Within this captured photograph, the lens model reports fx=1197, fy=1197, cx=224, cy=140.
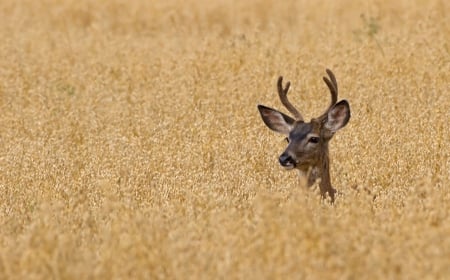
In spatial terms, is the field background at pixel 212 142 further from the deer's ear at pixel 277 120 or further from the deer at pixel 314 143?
the deer's ear at pixel 277 120

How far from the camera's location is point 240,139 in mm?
10367

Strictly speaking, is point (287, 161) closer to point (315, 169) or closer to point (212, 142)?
point (315, 169)

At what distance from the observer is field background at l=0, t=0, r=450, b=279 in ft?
19.6

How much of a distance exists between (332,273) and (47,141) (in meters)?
5.65

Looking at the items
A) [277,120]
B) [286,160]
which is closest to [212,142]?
[277,120]

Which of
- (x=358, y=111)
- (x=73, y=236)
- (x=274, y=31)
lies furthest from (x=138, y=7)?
(x=73, y=236)

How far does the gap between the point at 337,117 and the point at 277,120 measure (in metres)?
0.43

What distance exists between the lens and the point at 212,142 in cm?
1025

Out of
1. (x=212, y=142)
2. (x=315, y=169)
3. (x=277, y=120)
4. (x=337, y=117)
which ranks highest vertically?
(x=337, y=117)

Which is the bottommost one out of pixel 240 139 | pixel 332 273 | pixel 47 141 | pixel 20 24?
pixel 20 24

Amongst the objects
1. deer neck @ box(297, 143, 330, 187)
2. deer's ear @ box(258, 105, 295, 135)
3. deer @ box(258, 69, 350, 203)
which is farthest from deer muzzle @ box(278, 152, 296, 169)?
deer's ear @ box(258, 105, 295, 135)

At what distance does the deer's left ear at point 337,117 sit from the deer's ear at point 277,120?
0.27 metres

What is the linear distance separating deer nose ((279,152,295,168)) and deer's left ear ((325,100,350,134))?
487 millimetres

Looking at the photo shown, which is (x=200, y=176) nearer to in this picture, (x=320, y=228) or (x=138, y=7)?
(x=320, y=228)
